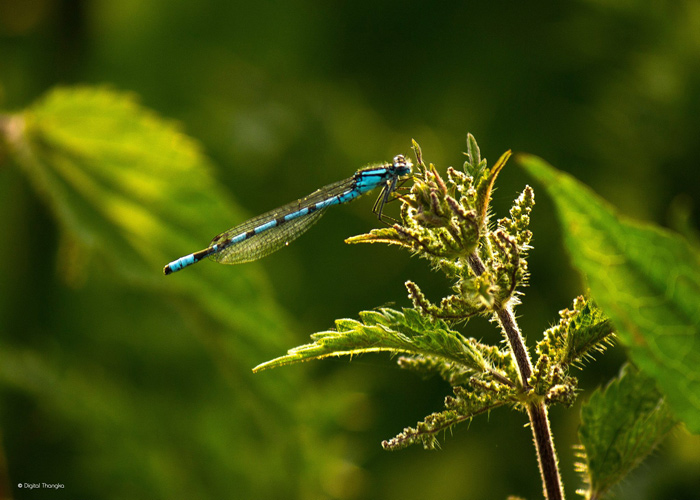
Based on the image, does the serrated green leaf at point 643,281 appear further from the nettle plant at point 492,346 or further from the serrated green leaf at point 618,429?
the serrated green leaf at point 618,429

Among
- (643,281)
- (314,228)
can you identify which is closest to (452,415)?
(643,281)

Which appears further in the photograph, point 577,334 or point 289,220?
point 289,220

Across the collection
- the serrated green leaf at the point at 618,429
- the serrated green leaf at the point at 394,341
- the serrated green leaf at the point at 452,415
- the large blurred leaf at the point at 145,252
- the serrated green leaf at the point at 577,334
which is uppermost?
the large blurred leaf at the point at 145,252

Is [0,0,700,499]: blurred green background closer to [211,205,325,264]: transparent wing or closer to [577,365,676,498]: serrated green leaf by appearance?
[211,205,325,264]: transparent wing

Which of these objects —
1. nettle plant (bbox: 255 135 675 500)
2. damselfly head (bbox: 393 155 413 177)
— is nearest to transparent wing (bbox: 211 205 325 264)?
damselfly head (bbox: 393 155 413 177)

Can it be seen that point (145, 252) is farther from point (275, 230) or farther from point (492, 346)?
point (492, 346)

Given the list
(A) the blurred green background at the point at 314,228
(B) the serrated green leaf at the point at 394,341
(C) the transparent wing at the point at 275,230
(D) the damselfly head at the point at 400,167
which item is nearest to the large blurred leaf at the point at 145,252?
(A) the blurred green background at the point at 314,228

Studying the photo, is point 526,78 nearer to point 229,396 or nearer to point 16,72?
point 229,396

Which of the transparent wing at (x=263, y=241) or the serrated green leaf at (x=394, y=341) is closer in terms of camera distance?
the serrated green leaf at (x=394, y=341)
